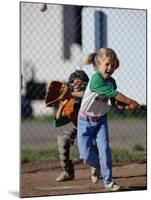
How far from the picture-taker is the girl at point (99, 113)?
26.5 ft

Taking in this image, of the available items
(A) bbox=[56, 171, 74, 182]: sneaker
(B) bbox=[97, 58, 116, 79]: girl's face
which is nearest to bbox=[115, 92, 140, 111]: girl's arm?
(B) bbox=[97, 58, 116, 79]: girl's face

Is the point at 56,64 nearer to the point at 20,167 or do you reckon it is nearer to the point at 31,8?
the point at 31,8

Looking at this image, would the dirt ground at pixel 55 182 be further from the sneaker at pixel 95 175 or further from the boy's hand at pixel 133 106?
the boy's hand at pixel 133 106

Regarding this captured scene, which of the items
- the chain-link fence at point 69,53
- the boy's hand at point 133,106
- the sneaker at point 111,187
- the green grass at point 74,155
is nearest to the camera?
the chain-link fence at point 69,53

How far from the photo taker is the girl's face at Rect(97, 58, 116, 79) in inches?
319

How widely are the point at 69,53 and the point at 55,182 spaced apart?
1343mm

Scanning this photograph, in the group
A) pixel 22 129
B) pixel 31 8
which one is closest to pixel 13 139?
pixel 22 129

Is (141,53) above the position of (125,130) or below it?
above

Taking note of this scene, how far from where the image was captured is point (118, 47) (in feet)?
27.2

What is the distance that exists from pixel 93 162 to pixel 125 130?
616mm

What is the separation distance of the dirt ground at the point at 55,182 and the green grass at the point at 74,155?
0.19 feet

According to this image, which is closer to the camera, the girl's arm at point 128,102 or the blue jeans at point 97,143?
the blue jeans at point 97,143

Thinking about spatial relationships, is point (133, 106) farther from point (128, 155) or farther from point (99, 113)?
point (128, 155)

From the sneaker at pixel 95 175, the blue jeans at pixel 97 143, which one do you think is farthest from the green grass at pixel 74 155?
the sneaker at pixel 95 175
